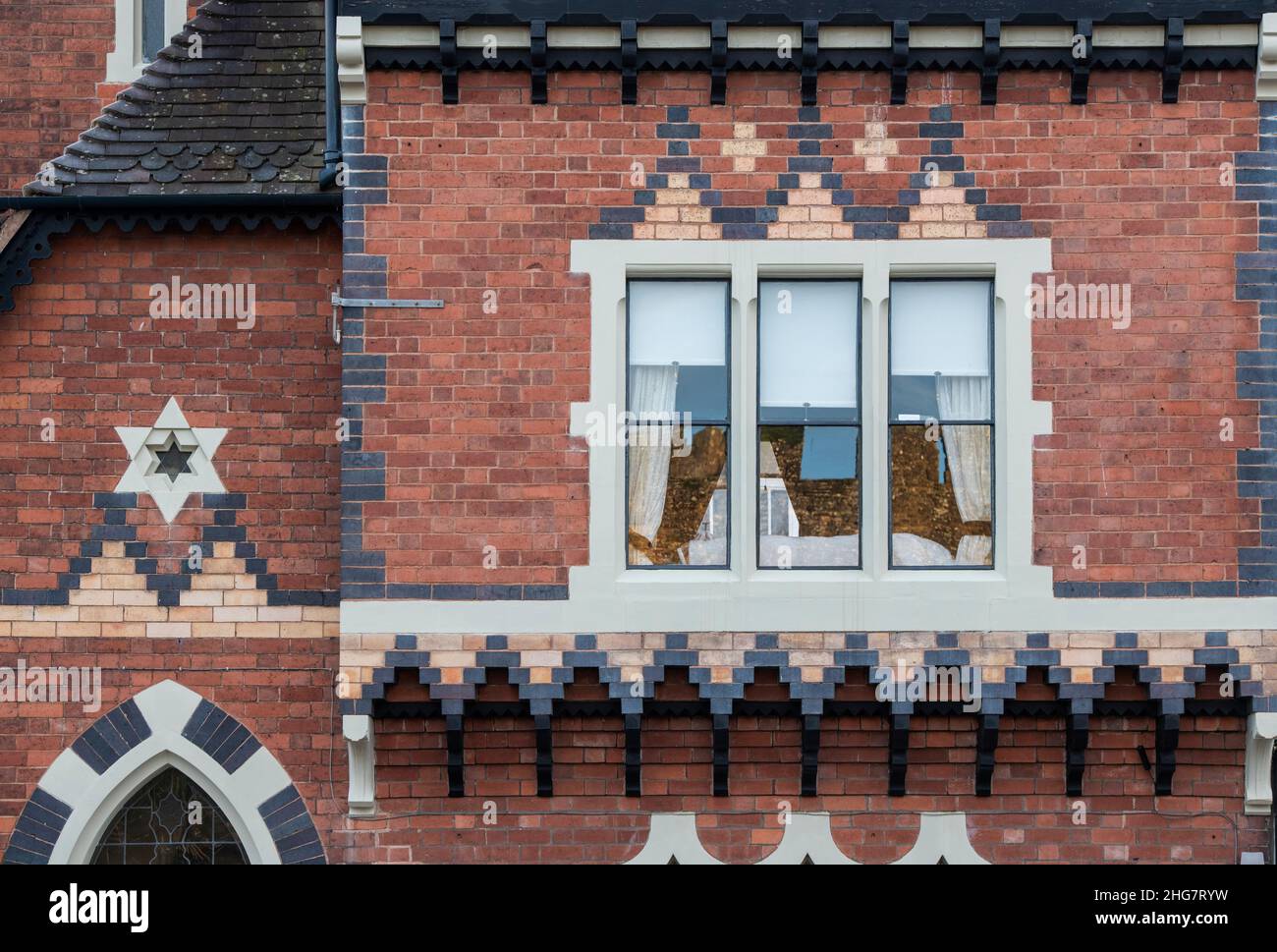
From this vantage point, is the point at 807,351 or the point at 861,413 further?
the point at 807,351

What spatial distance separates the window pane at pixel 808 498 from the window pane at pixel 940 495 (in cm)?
26

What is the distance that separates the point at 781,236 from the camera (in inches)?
347

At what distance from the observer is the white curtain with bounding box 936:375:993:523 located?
8.83 meters

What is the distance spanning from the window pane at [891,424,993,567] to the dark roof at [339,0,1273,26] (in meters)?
2.36

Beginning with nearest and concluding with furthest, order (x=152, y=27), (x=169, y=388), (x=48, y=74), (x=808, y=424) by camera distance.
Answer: (x=808, y=424) < (x=169, y=388) < (x=48, y=74) < (x=152, y=27)

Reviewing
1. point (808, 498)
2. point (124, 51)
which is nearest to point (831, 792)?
point (808, 498)

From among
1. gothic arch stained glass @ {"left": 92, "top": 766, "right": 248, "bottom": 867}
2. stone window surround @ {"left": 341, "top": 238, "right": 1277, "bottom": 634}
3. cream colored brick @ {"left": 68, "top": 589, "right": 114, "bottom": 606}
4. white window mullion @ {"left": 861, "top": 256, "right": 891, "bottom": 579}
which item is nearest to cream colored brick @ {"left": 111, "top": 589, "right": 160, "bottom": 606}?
cream colored brick @ {"left": 68, "top": 589, "right": 114, "bottom": 606}

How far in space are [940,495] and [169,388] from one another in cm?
472

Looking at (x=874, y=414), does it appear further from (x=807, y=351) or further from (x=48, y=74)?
(x=48, y=74)

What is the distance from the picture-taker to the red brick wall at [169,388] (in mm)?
9320

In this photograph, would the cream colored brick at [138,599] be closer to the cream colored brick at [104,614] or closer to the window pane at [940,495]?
the cream colored brick at [104,614]

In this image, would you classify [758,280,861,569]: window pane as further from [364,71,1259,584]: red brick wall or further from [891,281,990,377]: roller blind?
[364,71,1259,584]: red brick wall

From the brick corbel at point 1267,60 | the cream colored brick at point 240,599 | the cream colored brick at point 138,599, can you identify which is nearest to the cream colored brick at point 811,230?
the brick corbel at point 1267,60

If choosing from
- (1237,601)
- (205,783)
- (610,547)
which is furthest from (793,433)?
(205,783)
